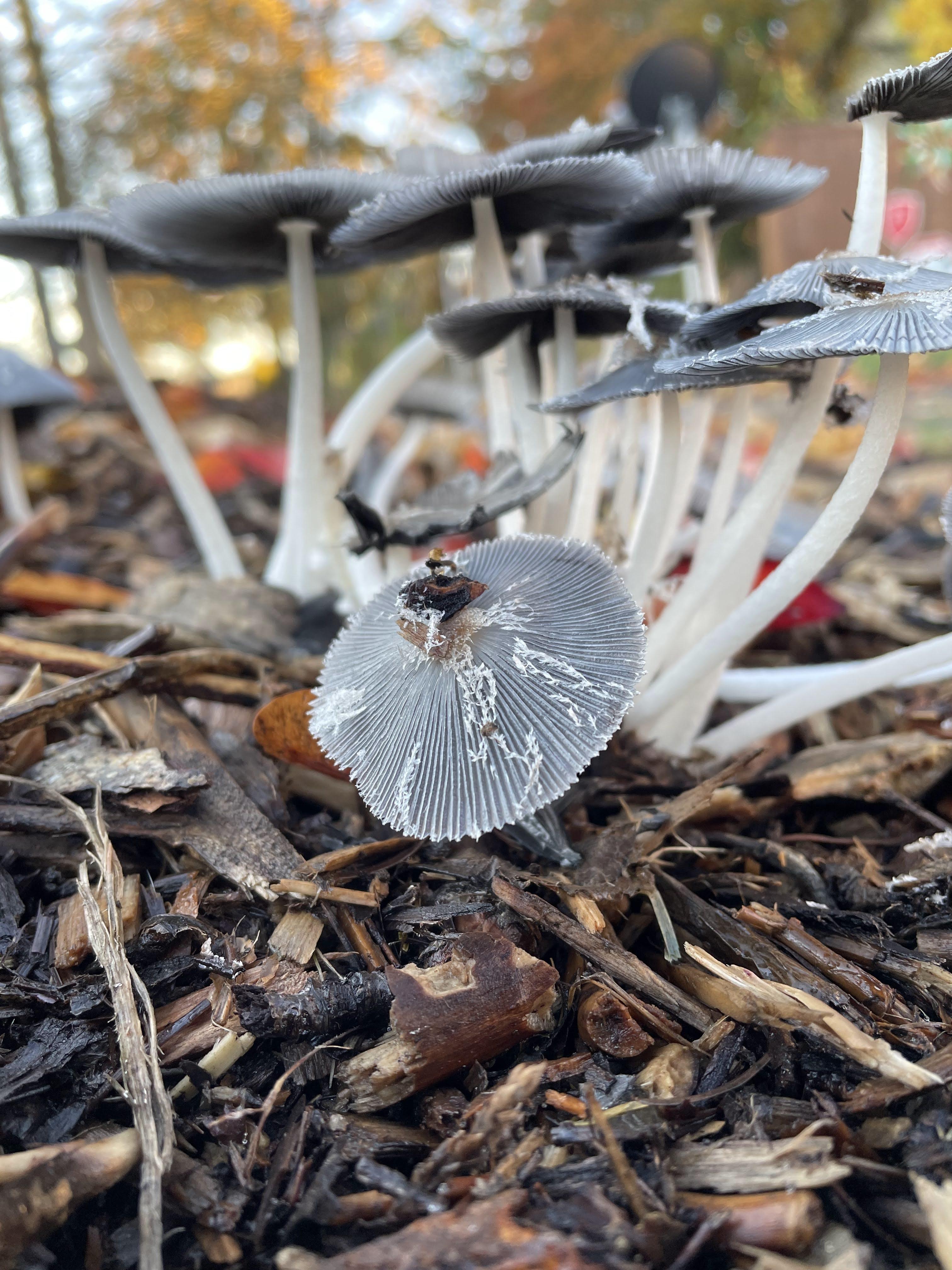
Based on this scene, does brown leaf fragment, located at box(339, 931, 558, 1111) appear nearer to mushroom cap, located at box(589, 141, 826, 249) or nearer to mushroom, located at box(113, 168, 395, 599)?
mushroom, located at box(113, 168, 395, 599)

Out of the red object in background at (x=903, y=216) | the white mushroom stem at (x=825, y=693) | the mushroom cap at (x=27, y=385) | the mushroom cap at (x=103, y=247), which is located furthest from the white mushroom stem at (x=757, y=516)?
the red object in background at (x=903, y=216)

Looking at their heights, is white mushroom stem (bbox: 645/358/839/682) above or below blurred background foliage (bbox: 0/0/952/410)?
below

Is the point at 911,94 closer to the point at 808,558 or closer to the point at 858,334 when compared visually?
the point at 858,334

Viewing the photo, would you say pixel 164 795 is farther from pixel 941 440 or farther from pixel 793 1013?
pixel 941 440

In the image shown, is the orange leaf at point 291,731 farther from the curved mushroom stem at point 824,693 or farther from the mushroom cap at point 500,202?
the mushroom cap at point 500,202

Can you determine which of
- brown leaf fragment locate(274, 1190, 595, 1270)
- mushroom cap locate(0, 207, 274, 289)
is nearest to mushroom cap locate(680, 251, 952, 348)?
brown leaf fragment locate(274, 1190, 595, 1270)

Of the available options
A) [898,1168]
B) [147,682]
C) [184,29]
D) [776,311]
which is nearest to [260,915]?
[147,682]
